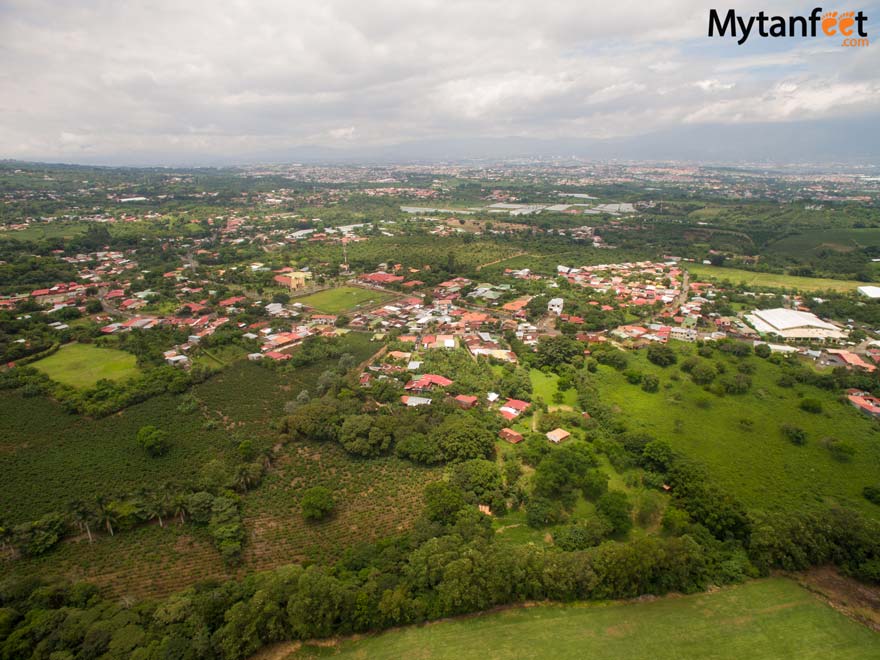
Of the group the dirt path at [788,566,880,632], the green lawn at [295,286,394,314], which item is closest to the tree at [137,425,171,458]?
the green lawn at [295,286,394,314]

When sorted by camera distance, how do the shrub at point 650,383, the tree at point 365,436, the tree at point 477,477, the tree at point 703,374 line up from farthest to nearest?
the tree at point 703,374 → the shrub at point 650,383 → the tree at point 365,436 → the tree at point 477,477

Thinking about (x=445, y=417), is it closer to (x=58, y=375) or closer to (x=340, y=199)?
(x=58, y=375)

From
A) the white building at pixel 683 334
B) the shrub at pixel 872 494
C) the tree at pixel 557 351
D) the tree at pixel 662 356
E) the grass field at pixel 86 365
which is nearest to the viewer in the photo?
the shrub at pixel 872 494

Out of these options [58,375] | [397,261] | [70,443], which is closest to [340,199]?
[397,261]

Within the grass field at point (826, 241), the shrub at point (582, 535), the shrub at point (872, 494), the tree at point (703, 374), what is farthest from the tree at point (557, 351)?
the grass field at point (826, 241)

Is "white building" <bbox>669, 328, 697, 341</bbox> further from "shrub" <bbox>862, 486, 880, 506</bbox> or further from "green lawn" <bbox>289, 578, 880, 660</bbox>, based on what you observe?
"green lawn" <bbox>289, 578, 880, 660</bbox>

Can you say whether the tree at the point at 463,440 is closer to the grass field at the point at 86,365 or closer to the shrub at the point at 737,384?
the shrub at the point at 737,384

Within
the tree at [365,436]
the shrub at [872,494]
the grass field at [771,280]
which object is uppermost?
the grass field at [771,280]

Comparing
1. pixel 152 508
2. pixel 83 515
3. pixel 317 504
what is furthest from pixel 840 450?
pixel 83 515
